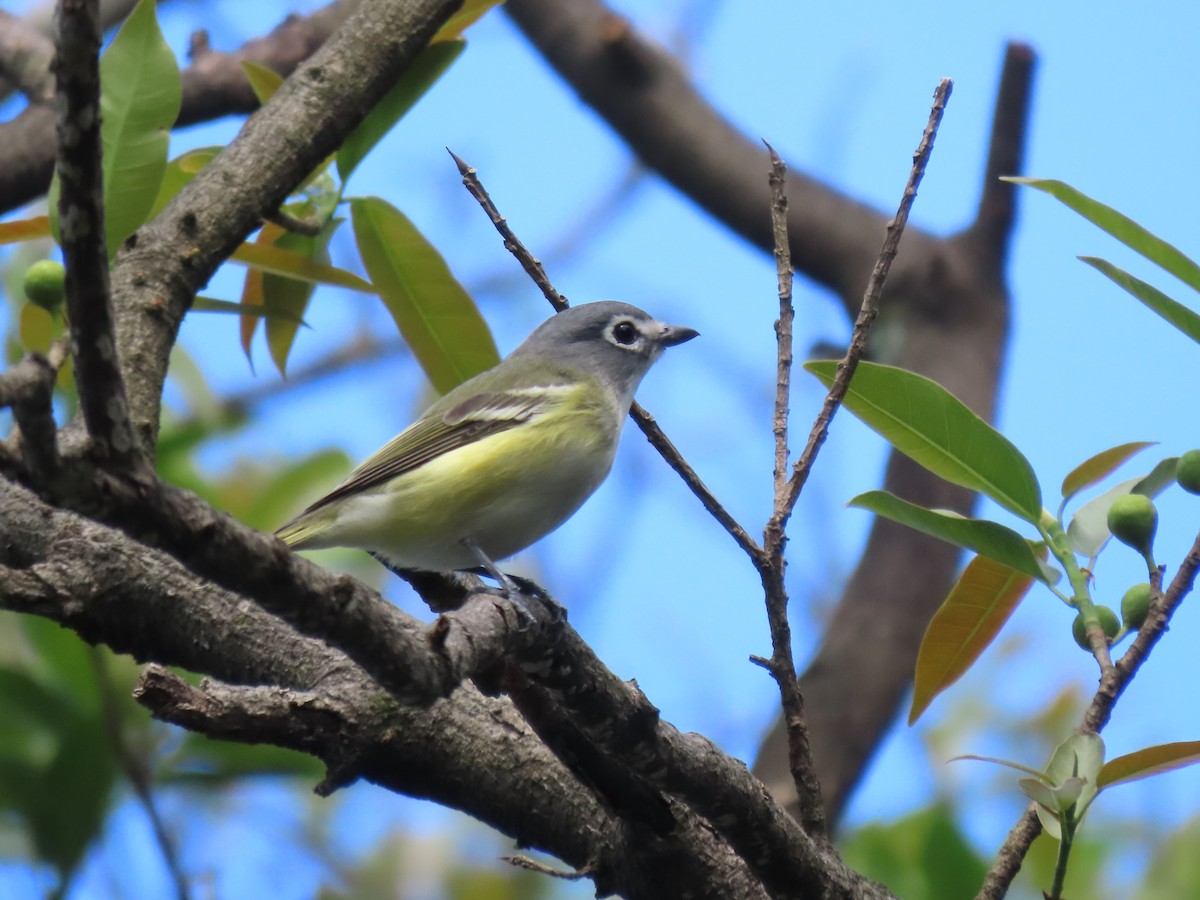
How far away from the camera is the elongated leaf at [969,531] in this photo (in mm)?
2496

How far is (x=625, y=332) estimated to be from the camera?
513 centimetres

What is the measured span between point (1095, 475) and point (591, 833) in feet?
4.51

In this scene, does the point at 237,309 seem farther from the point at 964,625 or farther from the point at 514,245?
the point at 964,625

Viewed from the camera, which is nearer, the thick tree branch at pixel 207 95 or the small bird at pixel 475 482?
the small bird at pixel 475 482

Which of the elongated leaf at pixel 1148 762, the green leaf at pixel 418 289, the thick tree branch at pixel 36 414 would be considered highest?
the green leaf at pixel 418 289

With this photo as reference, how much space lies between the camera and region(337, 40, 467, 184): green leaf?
390 centimetres

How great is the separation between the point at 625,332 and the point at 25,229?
2.35m

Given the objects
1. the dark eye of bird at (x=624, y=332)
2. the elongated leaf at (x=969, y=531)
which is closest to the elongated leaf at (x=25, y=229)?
the dark eye of bird at (x=624, y=332)

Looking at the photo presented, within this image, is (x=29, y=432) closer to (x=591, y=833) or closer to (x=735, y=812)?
(x=735, y=812)

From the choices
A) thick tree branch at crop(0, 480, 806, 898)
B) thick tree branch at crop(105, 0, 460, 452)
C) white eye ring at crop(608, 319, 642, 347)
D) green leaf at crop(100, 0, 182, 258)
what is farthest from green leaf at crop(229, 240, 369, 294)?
white eye ring at crop(608, 319, 642, 347)

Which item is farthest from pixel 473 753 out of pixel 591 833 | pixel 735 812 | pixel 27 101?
pixel 27 101

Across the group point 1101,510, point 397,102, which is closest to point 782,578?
point 1101,510

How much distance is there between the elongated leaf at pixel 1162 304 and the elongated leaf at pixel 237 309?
2421 millimetres

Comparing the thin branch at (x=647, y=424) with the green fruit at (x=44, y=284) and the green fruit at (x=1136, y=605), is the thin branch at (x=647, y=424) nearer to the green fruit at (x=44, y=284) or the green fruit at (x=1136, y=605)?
the green fruit at (x=1136, y=605)
